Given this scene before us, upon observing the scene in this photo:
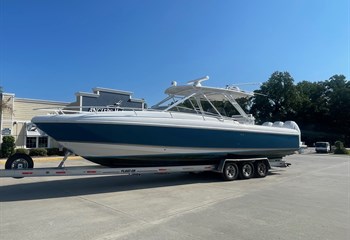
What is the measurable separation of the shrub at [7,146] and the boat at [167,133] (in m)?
14.6

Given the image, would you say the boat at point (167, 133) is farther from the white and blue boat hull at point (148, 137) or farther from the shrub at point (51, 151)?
the shrub at point (51, 151)

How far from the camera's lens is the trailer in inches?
290

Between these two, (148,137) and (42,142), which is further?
(42,142)

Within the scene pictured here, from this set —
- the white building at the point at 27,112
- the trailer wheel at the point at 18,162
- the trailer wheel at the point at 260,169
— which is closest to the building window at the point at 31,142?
the white building at the point at 27,112

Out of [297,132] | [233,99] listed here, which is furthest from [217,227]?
[297,132]

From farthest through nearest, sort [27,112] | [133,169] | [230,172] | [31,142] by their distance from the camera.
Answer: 1. [27,112]
2. [31,142]
3. [230,172]
4. [133,169]

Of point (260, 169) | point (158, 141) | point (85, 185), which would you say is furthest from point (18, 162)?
point (260, 169)

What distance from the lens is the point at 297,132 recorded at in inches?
536

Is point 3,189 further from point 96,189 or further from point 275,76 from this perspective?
point 275,76

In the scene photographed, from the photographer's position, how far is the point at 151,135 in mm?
8719

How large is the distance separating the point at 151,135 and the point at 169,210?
2924 millimetres

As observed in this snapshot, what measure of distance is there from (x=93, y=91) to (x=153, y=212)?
850 inches

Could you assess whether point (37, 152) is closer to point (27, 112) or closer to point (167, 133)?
point (27, 112)

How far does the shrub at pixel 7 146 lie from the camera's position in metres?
20.8
